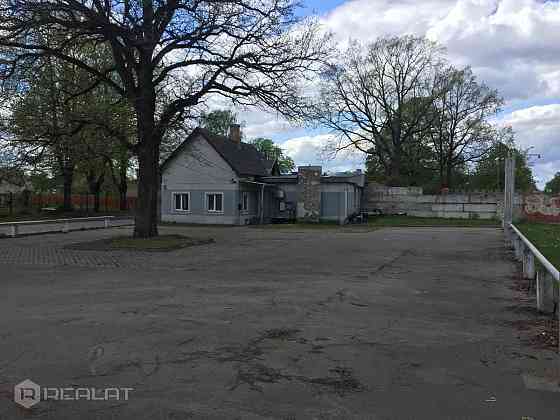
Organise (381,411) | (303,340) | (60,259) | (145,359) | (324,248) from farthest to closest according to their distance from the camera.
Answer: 1. (324,248)
2. (60,259)
3. (303,340)
4. (145,359)
5. (381,411)

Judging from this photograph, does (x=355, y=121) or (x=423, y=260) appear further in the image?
(x=355, y=121)

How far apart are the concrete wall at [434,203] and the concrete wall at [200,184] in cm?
1322

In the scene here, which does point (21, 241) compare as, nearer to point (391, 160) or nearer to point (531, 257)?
point (531, 257)

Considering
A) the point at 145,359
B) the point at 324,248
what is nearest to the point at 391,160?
the point at 324,248

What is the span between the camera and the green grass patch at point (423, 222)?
38584 mm

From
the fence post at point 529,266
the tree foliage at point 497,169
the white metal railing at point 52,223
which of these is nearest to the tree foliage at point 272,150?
the tree foliage at point 497,169

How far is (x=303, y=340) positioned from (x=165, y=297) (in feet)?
11.9

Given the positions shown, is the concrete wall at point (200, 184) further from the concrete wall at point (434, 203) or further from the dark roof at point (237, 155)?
the concrete wall at point (434, 203)

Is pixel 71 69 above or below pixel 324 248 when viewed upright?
above

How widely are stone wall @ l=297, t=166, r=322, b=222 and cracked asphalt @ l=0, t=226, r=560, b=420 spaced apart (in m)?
26.1

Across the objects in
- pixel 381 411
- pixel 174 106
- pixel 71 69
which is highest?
pixel 71 69

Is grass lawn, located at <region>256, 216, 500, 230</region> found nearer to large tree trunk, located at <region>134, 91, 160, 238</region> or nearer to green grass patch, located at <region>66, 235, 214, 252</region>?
large tree trunk, located at <region>134, 91, 160, 238</region>

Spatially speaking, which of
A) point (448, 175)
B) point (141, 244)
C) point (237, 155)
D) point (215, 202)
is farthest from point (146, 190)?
point (448, 175)

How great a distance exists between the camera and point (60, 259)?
1567 centimetres
